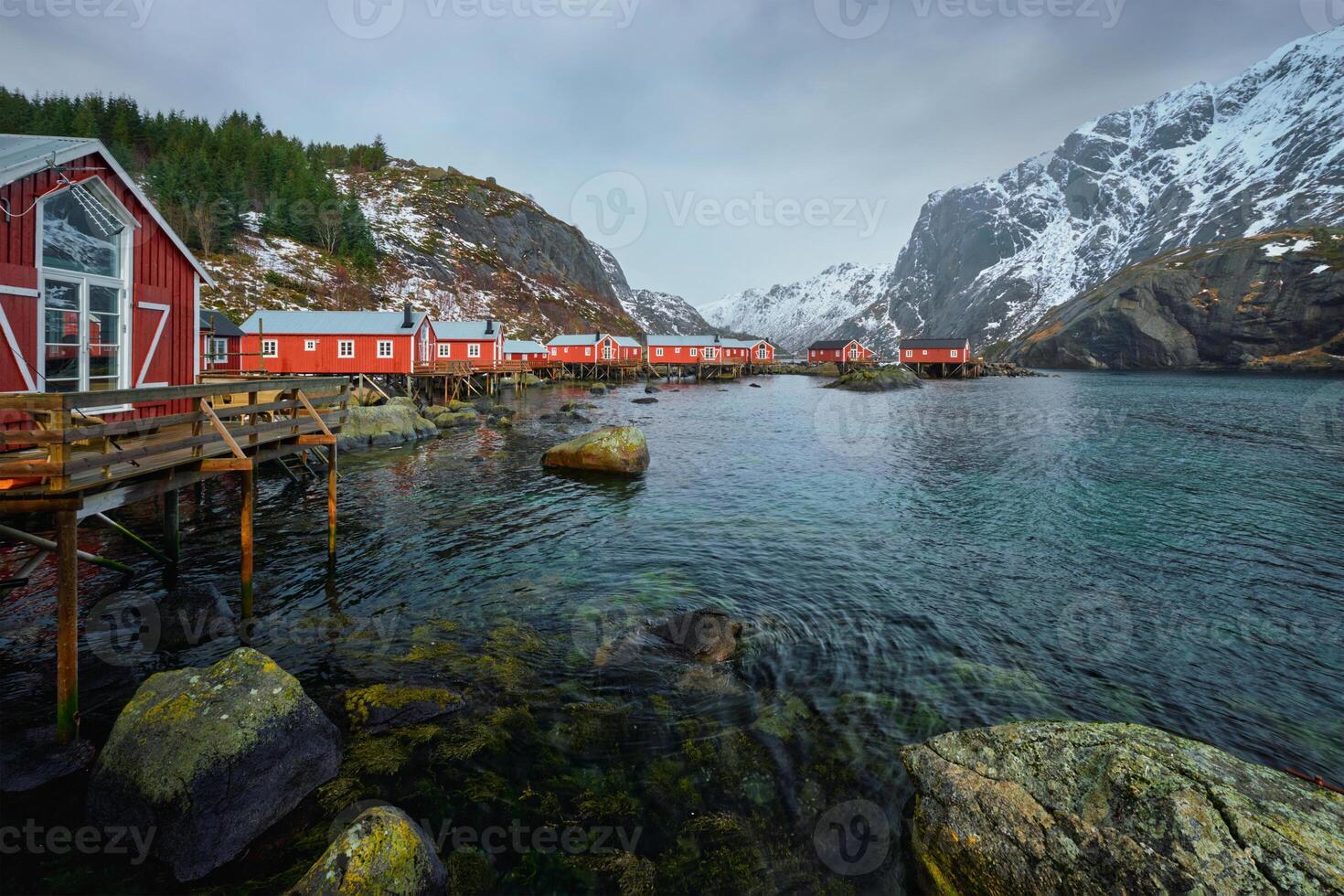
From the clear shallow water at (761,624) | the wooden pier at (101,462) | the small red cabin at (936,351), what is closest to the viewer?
the wooden pier at (101,462)

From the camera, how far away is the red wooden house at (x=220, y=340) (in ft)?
131

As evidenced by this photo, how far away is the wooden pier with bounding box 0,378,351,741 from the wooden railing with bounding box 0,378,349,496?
1cm

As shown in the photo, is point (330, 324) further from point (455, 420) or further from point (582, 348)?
point (582, 348)

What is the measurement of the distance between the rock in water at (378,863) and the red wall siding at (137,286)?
1260 centimetres

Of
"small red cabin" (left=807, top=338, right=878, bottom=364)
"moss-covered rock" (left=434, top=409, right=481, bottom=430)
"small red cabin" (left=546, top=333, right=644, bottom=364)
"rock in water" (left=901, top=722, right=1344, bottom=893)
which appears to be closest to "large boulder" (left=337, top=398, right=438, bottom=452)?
"moss-covered rock" (left=434, top=409, right=481, bottom=430)

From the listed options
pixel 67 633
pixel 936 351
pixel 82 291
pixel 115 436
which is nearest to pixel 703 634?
pixel 67 633

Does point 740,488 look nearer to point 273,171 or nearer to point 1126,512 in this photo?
point 1126,512

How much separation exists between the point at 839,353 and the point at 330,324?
111 meters

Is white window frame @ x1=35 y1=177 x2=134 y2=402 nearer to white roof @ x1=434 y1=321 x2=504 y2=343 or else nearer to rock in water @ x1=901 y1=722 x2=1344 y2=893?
rock in water @ x1=901 y1=722 x2=1344 y2=893

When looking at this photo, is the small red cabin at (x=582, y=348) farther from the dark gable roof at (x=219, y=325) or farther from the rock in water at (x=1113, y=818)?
the rock in water at (x=1113, y=818)

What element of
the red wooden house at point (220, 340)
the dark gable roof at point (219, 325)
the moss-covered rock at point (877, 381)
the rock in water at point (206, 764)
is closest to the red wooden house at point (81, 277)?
the rock in water at point (206, 764)

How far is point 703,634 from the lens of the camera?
10.8m

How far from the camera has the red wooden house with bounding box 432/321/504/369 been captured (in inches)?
2756

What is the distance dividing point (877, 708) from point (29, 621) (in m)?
14.8
